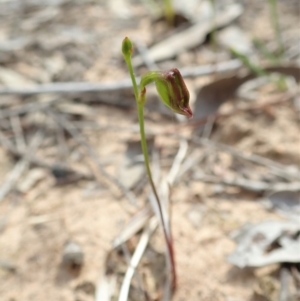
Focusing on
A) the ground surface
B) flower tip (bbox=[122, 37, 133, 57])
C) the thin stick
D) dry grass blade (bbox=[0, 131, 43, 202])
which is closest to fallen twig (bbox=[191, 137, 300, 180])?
the ground surface

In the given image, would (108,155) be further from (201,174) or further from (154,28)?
(154,28)

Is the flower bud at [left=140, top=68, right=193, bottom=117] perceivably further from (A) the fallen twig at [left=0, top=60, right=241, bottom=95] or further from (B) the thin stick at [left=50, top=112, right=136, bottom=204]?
(A) the fallen twig at [left=0, top=60, right=241, bottom=95]

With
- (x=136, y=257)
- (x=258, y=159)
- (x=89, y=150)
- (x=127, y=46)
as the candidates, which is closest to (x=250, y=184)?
(x=258, y=159)

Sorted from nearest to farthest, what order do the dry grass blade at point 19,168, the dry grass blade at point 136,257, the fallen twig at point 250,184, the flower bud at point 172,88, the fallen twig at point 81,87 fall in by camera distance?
the flower bud at point 172,88 < the dry grass blade at point 136,257 < the fallen twig at point 250,184 < the dry grass blade at point 19,168 < the fallen twig at point 81,87

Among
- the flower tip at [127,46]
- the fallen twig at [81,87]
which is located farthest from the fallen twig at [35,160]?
the flower tip at [127,46]

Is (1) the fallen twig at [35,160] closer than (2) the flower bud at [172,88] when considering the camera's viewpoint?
No

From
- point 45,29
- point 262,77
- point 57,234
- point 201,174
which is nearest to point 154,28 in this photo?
point 45,29

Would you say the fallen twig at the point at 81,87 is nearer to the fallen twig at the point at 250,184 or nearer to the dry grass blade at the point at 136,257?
the fallen twig at the point at 250,184
